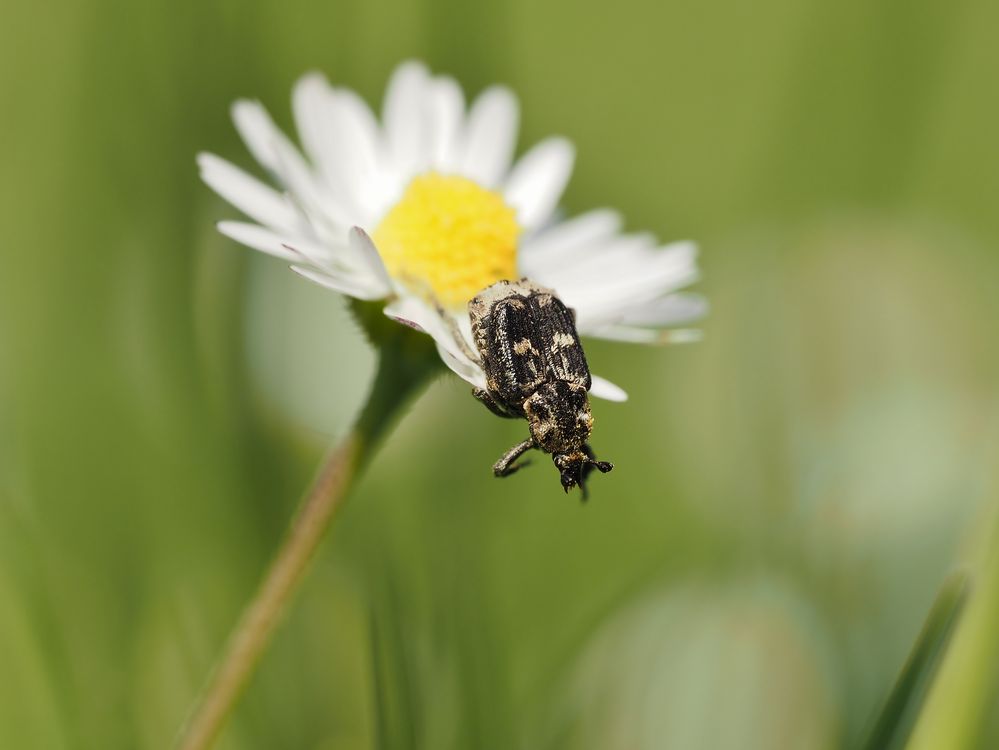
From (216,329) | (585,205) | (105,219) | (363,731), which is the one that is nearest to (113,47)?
(105,219)

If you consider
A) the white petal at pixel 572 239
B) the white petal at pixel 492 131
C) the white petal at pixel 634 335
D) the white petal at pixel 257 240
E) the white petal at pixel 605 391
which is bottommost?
the white petal at pixel 605 391

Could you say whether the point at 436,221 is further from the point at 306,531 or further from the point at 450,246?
the point at 306,531

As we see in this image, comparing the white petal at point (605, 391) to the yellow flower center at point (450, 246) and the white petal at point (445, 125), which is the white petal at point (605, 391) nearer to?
the yellow flower center at point (450, 246)

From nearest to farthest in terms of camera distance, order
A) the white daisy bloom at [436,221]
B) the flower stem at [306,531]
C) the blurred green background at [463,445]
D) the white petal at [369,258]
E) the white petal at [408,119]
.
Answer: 1. the flower stem at [306,531]
2. the white petal at [369,258]
3. the white daisy bloom at [436,221]
4. the blurred green background at [463,445]
5. the white petal at [408,119]

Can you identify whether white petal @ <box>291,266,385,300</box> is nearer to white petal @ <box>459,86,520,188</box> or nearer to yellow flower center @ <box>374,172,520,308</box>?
yellow flower center @ <box>374,172,520,308</box>

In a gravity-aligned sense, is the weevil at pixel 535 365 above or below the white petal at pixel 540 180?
→ below

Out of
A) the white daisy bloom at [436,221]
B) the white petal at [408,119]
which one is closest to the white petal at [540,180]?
the white daisy bloom at [436,221]
